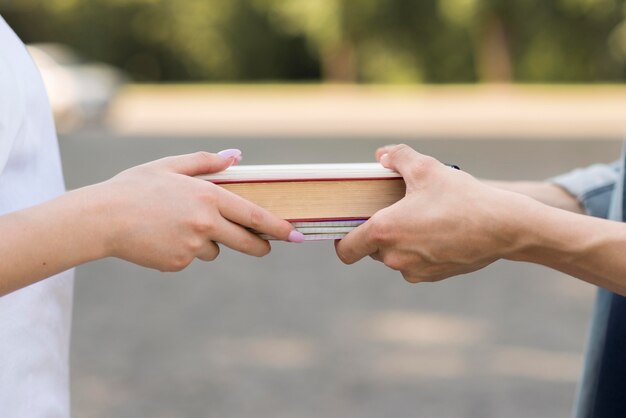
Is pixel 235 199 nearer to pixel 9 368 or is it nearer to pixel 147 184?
pixel 147 184

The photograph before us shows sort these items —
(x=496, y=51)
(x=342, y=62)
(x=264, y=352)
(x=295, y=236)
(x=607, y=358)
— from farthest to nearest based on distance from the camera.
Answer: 1. (x=342, y=62)
2. (x=496, y=51)
3. (x=264, y=352)
4. (x=607, y=358)
5. (x=295, y=236)

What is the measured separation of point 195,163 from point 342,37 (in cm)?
2933

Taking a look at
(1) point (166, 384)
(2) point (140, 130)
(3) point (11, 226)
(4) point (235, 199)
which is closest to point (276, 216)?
(4) point (235, 199)

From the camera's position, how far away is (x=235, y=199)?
116 cm

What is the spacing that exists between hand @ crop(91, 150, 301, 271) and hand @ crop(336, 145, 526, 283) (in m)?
0.11

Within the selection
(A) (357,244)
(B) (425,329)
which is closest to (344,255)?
(A) (357,244)

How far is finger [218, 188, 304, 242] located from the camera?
1.16 m

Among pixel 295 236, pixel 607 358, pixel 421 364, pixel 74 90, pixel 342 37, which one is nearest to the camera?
pixel 295 236

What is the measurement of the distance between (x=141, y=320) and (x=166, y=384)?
101cm

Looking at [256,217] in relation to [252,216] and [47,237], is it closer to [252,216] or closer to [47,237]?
[252,216]

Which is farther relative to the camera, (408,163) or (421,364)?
(421,364)

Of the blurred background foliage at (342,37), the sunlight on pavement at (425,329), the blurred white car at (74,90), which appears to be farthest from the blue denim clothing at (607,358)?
the blurred background foliage at (342,37)

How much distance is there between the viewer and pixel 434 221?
124 cm

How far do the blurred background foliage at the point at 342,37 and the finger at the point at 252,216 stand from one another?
26.0 meters
